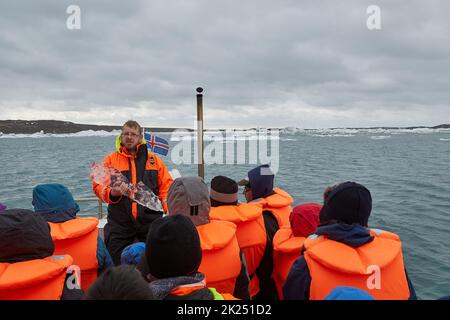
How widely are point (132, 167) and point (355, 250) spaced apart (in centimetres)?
249

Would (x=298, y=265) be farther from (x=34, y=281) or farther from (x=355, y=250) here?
(x=34, y=281)

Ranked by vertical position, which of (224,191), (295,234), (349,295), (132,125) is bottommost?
(295,234)

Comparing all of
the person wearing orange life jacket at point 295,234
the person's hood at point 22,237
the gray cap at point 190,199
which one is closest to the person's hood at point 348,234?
the person wearing orange life jacket at point 295,234

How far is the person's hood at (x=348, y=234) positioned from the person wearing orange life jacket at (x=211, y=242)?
0.67 meters

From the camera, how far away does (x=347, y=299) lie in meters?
1.38

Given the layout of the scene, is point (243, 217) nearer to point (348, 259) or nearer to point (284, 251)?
point (284, 251)

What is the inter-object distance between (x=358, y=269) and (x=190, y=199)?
3.91ft

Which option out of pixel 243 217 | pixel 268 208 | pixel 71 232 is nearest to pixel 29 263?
pixel 71 232

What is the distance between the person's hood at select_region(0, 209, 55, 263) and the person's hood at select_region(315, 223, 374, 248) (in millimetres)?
1766

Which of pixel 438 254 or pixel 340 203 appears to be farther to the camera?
pixel 438 254

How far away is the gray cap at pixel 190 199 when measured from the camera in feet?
8.39

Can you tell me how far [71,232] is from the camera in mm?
2734

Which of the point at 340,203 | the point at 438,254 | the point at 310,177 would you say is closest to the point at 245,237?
the point at 340,203

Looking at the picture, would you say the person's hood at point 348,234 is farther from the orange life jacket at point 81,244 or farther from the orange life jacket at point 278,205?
the orange life jacket at point 81,244
